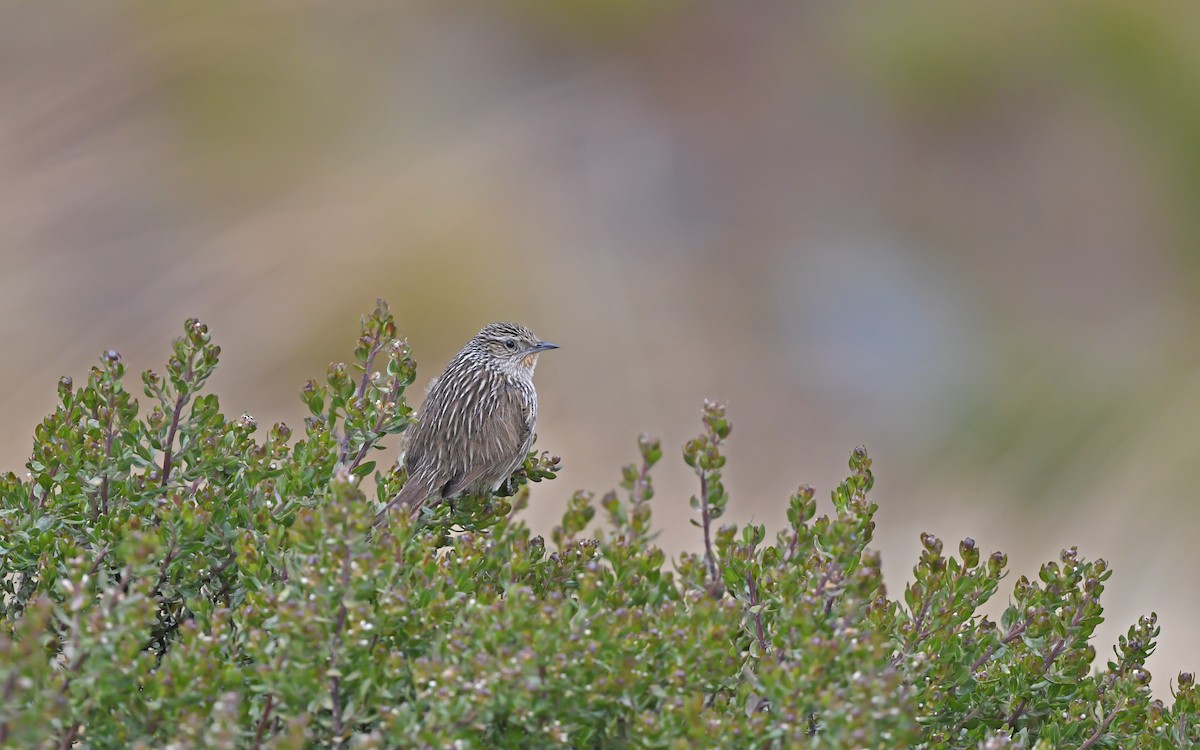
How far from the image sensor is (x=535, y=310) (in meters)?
14.1

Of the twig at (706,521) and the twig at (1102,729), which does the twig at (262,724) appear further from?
the twig at (1102,729)

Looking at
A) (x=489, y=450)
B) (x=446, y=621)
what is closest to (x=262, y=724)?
(x=446, y=621)

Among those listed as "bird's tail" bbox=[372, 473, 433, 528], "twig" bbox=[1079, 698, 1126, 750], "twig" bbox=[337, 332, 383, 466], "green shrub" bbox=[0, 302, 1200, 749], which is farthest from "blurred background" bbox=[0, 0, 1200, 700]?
"twig" bbox=[1079, 698, 1126, 750]

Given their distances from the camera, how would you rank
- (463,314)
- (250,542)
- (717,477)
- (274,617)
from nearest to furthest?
(274,617) → (717,477) → (250,542) → (463,314)

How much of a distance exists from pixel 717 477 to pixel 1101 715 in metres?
1.39

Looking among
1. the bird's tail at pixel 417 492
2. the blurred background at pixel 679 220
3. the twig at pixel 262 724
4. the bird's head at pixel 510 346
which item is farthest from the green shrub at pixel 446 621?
the blurred background at pixel 679 220

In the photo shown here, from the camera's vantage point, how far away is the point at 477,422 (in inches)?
237

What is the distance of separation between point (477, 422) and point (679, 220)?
33.8 ft

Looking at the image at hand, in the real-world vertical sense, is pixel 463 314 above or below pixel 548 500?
above

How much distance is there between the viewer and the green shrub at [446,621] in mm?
2893

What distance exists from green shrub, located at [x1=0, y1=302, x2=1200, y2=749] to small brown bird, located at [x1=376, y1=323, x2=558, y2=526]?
1.32 metres

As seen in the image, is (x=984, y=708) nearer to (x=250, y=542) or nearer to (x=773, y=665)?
(x=773, y=665)

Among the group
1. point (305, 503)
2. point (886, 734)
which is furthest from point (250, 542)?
point (886, 734)

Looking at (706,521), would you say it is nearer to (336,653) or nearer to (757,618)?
(757,618)
